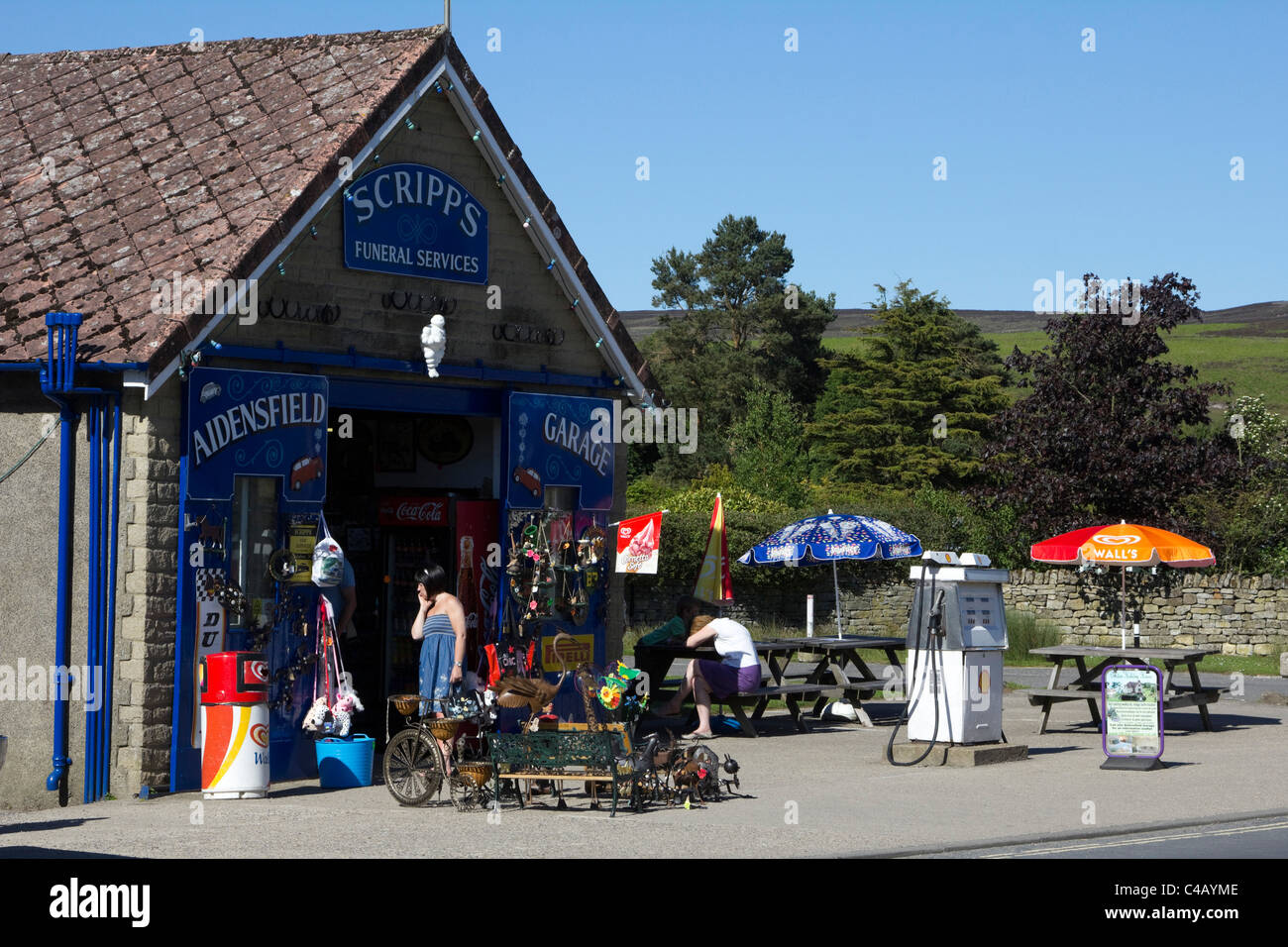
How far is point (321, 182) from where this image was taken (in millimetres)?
14453

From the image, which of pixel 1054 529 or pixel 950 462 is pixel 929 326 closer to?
pixel 950 462

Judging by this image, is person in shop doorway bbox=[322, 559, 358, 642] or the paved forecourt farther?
person in shop doorway bbox=[322, 559, 358, 642]

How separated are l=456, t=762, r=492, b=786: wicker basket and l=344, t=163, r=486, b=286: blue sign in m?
4.78

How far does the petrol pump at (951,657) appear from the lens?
1589cm

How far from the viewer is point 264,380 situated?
14.1 meters

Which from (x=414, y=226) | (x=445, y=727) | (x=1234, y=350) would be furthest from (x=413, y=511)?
(x=1234, y=350)

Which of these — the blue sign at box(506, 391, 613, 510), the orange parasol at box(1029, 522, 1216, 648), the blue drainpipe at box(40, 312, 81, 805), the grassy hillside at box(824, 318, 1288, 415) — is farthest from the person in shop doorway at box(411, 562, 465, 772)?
the grassy hillside at box(824, 318, 1288, 415)

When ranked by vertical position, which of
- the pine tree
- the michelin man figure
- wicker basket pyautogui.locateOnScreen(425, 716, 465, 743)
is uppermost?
the pine tree

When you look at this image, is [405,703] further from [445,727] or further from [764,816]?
[764,816]

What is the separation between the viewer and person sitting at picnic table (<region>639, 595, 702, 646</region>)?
18.3 m

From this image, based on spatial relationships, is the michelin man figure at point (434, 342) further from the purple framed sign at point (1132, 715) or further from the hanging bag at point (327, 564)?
the purple framed sign at point (1132, 715)

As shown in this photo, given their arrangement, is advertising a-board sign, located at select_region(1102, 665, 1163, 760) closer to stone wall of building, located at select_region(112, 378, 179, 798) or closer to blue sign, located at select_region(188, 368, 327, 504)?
blue sign, located at select_region(188, 368, 327, 504)

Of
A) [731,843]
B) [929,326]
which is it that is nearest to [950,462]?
[929,326]
